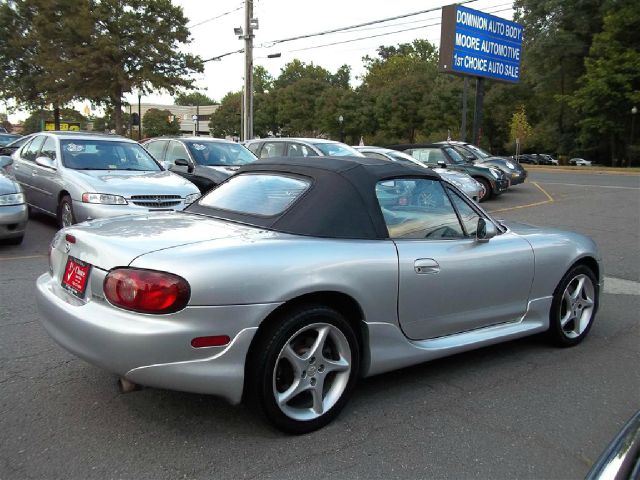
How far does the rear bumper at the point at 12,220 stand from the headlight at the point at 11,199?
40 mm

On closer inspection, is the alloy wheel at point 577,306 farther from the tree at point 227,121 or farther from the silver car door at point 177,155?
the tree at point 227,121

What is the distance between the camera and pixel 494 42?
22219 mm

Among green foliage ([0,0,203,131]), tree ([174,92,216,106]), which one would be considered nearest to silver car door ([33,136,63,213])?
green foliage ([0,0,203,131])

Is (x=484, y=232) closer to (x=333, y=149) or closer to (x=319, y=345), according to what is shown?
(x=319, y=345)

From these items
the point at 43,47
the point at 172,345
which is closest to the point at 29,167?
the point at 172,345

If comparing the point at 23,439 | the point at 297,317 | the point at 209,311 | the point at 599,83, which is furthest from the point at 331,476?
the point at 599,83

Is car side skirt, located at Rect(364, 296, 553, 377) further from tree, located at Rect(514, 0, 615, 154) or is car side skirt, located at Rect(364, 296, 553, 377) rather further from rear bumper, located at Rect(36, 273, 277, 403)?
tree, located at Rect(514, 0, 615, 154)

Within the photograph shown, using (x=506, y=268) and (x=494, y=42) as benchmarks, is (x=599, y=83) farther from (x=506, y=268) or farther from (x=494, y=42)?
(x=506, y=268)

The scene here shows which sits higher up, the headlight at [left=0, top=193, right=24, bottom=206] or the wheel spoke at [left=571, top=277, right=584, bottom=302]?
the headlight at [left=0, top=193, right=24, bottom=206]

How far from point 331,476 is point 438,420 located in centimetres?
88

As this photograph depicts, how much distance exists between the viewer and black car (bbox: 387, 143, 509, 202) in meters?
15.7

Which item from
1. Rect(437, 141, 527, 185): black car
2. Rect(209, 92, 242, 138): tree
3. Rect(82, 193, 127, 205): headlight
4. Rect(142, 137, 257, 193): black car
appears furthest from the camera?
Rect(209, 92, 242, 138): tree

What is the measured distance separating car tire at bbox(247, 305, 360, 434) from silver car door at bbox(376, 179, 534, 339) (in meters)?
0.49

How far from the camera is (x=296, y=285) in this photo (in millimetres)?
2898
